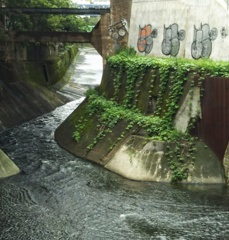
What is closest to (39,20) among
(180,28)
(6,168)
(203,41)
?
(180,28)

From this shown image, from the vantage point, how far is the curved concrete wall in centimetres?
2261

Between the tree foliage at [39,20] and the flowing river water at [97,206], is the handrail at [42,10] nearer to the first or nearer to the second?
the tree foliage at [39,20]

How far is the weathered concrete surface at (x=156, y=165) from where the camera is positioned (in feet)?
64.0

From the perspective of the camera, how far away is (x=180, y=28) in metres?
25.5

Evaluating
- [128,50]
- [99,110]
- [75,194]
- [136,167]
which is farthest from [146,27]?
[75,194]

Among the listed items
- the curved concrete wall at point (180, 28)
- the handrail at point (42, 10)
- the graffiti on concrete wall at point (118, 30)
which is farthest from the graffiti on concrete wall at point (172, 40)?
the handrail at point (42, 10)

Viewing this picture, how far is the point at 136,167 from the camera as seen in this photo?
802 inches

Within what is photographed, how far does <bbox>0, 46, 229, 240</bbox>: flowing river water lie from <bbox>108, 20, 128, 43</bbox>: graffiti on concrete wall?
38.4ft

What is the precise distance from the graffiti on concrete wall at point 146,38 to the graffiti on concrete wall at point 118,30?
2355 mm

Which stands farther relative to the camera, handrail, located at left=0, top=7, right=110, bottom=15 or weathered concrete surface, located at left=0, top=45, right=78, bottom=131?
handrail, located at left=0, top=7, right=110, bottom=15

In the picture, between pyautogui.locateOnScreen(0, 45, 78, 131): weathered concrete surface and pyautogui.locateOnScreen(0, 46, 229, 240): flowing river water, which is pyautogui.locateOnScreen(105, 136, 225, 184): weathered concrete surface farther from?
pyautogui.locateOnScreen(0, 45, 78, 131): weathered concrete surface

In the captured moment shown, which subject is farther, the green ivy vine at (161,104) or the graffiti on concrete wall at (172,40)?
the graffiti on concrete wall at (172,40)

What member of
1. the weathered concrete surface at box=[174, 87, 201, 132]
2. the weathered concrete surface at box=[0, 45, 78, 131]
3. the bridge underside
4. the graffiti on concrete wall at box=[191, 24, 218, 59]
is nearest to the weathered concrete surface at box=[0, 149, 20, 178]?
the weathered concrete surface at box=[174, 87, 201, 132]

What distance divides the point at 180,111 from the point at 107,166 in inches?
174
